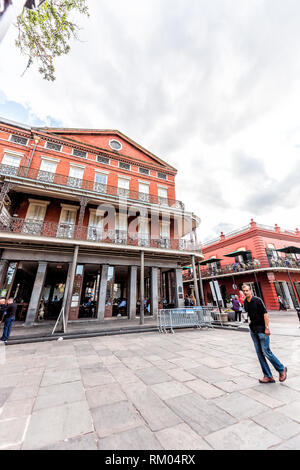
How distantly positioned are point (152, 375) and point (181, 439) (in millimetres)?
1809

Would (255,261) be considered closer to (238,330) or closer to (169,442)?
(238,330)

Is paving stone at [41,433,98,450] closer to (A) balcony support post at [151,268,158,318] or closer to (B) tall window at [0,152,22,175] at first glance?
(A) balcony support post at [151,268,158,318]

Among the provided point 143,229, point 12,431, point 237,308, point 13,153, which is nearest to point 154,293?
point 143,229

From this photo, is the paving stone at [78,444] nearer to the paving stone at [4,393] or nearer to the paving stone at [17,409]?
the paving stone at [17,409]

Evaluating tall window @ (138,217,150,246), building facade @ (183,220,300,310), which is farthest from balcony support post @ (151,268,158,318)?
Result: building facade @ (183,220,300,310)

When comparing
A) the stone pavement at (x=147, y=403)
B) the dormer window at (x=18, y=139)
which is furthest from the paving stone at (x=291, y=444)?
the dormer window at (x=18, y=139)

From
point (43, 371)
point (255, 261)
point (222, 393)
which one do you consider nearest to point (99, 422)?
point (222, 393)

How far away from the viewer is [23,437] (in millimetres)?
1900

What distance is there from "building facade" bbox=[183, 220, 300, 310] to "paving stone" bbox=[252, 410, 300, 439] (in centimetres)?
1453

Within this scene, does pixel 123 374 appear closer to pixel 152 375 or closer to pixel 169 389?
pixel 152 375

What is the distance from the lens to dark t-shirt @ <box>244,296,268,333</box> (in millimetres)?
3266

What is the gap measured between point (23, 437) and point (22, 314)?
11.5m

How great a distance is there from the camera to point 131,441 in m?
1.80

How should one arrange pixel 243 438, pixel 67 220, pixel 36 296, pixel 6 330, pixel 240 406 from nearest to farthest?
pixel 243 438
pixel 240 406
pixel 6 330
pixel 36 296
pixel 67 220
